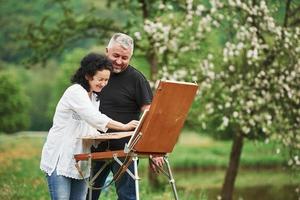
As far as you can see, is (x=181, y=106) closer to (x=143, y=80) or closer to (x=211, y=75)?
(x=143, y=80)

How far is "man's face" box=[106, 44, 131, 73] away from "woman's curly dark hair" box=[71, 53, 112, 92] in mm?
500

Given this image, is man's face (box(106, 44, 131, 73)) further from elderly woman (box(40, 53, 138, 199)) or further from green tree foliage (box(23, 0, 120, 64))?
green tree foliage (box(23, 0, 120, 64))

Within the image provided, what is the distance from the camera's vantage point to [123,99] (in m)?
8.60

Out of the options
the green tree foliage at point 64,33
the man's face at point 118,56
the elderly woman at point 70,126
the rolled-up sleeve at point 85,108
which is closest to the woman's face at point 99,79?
the elderly woman at point 70,126

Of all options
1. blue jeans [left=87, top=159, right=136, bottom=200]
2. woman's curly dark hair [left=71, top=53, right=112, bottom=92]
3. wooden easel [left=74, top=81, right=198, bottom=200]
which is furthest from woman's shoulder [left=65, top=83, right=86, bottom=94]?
blue jeans [left=87, top=159, right=136, bottom=200]

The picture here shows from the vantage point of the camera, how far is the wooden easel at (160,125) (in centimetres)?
718

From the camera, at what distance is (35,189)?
1312 cm

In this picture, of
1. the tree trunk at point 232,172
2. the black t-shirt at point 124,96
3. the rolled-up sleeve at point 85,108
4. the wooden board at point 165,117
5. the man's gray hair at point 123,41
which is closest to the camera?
the wooden board at point 165,117

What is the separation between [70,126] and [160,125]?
867 mm

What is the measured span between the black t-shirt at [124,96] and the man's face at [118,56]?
13 centimetres

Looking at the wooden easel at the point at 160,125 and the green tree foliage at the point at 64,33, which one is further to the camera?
the green tree foliage at the point at 64,33

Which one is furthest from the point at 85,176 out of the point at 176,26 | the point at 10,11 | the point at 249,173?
the point at 10,11

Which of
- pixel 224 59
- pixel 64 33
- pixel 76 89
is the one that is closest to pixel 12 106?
pixel 64 33

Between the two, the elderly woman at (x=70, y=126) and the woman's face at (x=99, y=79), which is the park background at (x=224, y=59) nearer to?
the elderly woman at (x=70, y=126)
